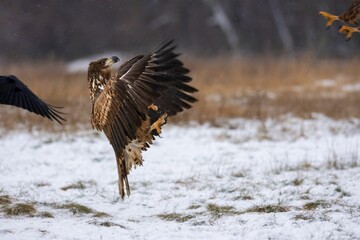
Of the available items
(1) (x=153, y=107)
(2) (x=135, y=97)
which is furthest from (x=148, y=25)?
(2) (x=135, y=97)

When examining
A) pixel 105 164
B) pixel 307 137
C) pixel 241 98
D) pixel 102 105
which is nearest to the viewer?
pixel 102 105

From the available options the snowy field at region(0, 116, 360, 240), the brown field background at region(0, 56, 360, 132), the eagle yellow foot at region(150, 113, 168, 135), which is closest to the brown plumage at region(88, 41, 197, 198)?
the eagle yellow foot at region(150, 113, 168, 135)

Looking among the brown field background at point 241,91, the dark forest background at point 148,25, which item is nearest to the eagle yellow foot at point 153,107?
the brown field background at point 241,91

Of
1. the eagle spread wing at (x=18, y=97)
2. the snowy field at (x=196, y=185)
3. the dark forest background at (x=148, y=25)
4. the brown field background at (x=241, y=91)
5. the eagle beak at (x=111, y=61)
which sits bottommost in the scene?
the snowy field at (x=196, y=185)

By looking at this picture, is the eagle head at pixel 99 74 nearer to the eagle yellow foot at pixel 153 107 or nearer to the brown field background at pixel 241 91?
the eagle yellow foot at pixel 153 107

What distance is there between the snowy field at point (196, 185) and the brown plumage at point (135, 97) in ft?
2.35

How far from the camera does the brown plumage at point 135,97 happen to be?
18.4ft

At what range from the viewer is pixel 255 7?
33625mm

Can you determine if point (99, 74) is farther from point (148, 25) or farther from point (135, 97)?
point (148, 25)

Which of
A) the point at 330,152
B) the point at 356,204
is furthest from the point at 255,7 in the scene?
the point at 356,204

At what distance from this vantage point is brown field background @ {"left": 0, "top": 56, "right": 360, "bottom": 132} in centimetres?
1242

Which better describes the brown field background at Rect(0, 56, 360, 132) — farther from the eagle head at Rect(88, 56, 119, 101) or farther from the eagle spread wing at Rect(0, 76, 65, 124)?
the eagle head at Rect(88, 56, 119, 101)

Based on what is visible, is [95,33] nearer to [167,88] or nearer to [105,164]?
[105,164]

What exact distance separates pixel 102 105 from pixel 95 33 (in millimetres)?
29171
